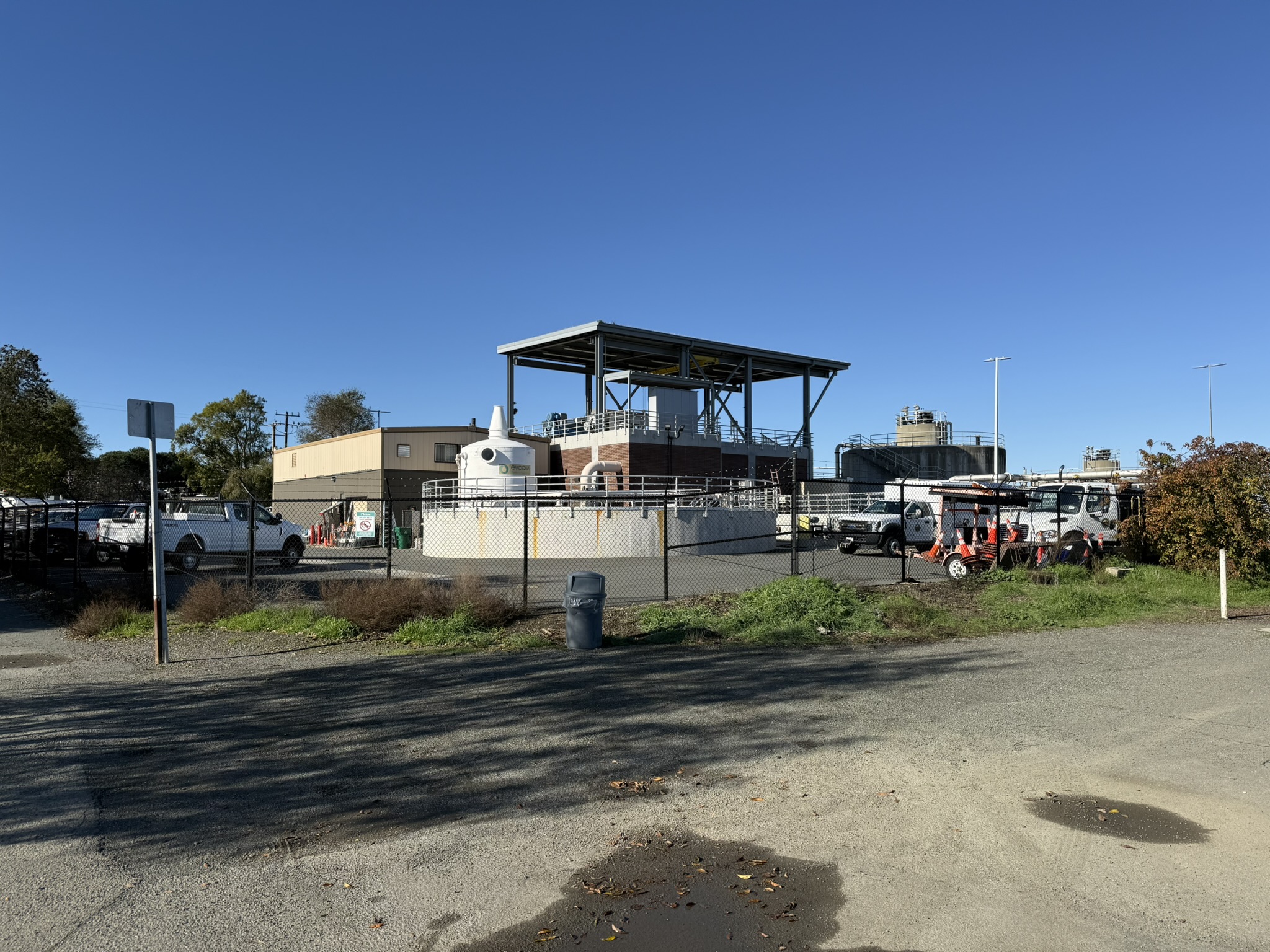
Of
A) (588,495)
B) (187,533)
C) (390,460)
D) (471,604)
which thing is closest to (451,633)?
(471,604)

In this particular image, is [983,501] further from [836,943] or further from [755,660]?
[836,943]

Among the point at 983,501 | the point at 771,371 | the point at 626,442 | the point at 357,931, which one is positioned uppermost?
the point at 771,371

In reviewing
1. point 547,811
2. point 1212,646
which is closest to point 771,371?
point 1212,646

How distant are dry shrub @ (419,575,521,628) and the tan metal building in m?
36.5

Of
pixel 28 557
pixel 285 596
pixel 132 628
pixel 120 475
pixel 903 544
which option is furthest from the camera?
pixel 120 475

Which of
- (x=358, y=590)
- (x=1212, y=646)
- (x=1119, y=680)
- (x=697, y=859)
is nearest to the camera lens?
(x=697, y=859)

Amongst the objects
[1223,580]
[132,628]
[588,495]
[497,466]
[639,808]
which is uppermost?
[497,466]

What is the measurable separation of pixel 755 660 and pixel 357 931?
6787mm

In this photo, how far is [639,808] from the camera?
18.2ft

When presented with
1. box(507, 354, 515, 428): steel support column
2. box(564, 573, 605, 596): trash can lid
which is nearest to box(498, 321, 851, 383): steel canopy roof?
box(507, 354, 515, 428): steel support column

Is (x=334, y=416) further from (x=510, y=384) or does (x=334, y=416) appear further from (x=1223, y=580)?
(x=1223, y=580)

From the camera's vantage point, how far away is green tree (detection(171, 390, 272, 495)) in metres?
69.8

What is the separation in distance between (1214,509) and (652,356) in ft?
142

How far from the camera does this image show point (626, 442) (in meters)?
49.3
